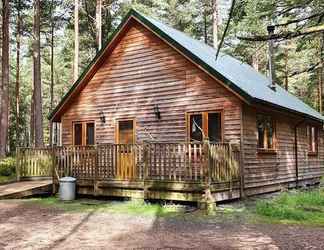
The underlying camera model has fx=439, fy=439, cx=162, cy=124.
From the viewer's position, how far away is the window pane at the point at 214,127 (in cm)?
1505

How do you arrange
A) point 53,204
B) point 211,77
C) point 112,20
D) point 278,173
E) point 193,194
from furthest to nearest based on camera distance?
point 112,20, point 278,173, point 211,77, point 53,204, point 193,194

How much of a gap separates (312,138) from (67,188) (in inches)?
529

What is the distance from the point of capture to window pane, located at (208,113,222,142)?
49.4 ft

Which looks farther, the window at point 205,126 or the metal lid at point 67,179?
the window at point 205,126

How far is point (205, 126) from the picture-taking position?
15.3m

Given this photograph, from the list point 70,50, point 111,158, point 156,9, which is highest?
point 156,9

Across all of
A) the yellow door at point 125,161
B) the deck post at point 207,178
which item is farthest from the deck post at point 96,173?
the deck post at point 207,178

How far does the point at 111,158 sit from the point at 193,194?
3282 mm

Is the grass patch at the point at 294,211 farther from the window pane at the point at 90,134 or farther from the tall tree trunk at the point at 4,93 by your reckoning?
the tall tree trunk at the point at 4,93

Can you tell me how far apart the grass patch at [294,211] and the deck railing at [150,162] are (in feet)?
5.39

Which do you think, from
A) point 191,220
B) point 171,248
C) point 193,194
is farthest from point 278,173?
point 171,248

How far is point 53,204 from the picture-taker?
544 inches

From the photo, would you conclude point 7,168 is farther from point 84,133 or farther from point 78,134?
point 84,133

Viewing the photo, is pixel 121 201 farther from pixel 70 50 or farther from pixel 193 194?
pixel 70 50
